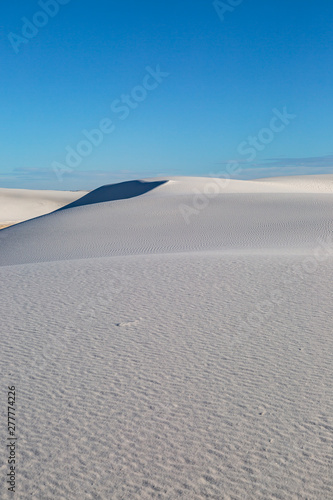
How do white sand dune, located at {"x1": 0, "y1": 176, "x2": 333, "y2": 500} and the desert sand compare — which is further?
the desert sand

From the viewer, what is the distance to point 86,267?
8.40 m

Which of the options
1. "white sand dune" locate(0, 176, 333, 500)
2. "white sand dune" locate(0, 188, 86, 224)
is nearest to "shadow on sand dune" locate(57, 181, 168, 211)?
"white sand dune" locate(0, 188, 86, 224)

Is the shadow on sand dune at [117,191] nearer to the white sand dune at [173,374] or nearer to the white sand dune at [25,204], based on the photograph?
the white sand dune at [25,204]

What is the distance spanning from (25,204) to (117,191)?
19.8 meters

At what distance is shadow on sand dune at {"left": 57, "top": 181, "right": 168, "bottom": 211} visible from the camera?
92.8ft

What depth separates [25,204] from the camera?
47.2 meters

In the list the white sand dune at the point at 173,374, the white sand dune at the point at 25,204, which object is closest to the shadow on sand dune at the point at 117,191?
the white sand dune at the point at 25,204

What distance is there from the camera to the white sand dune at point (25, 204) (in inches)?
1693

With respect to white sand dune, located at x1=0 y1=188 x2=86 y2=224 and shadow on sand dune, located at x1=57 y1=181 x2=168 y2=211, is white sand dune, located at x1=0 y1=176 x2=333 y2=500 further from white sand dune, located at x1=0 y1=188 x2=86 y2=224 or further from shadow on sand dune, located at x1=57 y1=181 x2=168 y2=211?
white sand dune, located at x1=0 y1=188 x2=86 y2=224

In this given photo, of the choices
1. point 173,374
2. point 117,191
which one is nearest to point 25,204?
point 117,191

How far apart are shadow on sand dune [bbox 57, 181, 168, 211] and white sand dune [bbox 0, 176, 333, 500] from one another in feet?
63.3

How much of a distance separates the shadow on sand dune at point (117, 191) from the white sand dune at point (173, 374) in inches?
759

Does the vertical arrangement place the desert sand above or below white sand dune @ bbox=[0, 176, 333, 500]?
below

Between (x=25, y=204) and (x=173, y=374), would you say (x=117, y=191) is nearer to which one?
(x=25, y=204)
